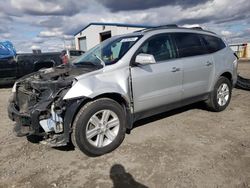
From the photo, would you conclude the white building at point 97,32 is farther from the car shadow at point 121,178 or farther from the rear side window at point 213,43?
the car shadow at point 121,178

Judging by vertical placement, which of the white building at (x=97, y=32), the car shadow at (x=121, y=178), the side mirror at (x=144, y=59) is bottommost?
the car shadow at (x=121, y=178)

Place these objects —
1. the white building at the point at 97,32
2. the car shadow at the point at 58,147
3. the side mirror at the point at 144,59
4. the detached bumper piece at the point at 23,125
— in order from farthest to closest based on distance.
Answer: the white building at the point at 97,32, the car shadow at the point at 58,147, the side mirror at the point at 144,59, the detached bumper piece at the point at 23,125

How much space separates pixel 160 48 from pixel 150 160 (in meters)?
2.05

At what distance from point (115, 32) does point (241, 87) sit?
705 inches

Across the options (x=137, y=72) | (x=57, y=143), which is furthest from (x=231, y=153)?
(x=57, y=143)

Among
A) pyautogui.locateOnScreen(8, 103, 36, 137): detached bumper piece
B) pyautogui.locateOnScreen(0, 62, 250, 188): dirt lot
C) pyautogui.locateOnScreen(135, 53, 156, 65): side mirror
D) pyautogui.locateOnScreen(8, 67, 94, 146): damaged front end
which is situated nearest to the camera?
pyautogui.locateOnScreen(0, 62, 250, 188): dirt lot

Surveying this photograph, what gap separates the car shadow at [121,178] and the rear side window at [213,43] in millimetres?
3392

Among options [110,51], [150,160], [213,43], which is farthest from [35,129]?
[213,43]

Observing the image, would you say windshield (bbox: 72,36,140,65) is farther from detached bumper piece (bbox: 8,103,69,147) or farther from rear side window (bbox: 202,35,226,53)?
rear side window (bbox: 202,35,226,53)

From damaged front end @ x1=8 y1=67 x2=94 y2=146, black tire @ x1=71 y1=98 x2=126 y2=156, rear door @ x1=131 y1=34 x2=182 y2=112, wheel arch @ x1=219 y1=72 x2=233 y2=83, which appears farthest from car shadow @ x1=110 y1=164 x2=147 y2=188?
wheel arch @ x1=219 y1=72 x2=233 y2=83

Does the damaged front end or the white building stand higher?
the white building

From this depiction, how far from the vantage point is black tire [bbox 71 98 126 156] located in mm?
3592

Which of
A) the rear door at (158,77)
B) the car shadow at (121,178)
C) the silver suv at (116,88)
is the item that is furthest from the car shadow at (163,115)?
the car shadow at (121,178)

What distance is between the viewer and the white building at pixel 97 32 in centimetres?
2484
